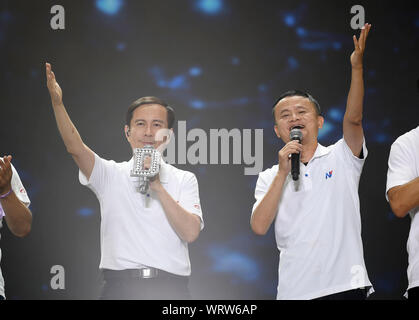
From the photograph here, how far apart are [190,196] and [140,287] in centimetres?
53

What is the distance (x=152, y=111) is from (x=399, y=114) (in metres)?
1.38

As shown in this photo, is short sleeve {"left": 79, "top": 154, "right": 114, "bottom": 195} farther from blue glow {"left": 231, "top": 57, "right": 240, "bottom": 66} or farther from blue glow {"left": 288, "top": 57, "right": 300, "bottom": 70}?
blue glow {"left": 288, "top": 57, "right": 300, "bottom": 70}

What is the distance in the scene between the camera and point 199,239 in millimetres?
3365

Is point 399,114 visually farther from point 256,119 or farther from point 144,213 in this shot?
point 144,213

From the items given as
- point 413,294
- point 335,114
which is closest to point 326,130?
point 335,114

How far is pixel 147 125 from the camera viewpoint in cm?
309

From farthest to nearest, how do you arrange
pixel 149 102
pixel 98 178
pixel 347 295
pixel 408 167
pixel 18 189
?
pixel 149 102 → pixel 98 178 → pixel 18 189 → pixel 347 295 → pixel 408 167

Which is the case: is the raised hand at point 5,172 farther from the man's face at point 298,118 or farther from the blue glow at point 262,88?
the blue glow at point 262,88

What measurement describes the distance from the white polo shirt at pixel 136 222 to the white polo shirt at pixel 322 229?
47cm

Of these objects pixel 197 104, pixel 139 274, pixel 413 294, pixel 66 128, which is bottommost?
pixel 413 294

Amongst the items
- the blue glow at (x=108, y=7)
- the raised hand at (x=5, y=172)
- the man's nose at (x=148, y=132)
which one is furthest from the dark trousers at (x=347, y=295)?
the blue glow at (x=108, y=7)

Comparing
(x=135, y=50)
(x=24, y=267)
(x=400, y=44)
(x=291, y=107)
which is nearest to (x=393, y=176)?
(x=291, y=107)

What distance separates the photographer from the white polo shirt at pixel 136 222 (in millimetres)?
2852

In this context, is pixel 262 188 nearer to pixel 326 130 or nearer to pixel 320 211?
pixel 320 211
